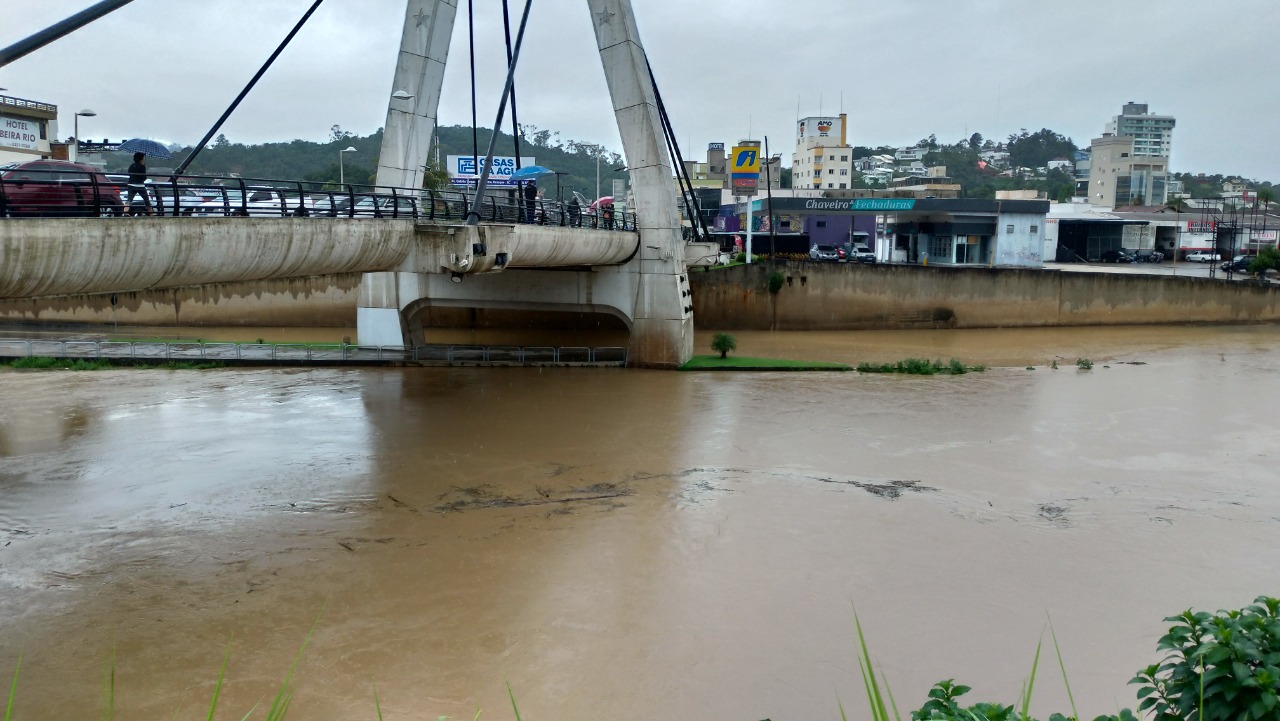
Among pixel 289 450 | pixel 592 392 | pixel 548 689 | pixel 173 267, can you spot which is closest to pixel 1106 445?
pixel 592 392

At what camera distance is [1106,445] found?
1886cm

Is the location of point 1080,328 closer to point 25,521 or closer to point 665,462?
point 665,462

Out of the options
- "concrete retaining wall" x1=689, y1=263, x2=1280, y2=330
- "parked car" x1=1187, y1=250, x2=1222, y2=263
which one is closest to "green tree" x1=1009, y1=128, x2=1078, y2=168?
"parked car" x1=1187, y1=250, x2=1222, y2=263

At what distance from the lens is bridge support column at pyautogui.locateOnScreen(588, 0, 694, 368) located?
27.7 meters

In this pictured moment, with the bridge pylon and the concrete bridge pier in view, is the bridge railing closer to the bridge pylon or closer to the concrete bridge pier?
the bridge pylon

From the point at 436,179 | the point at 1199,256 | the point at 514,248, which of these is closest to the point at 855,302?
the point at 514,248

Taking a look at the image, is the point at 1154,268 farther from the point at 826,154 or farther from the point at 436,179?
the point at 826,154

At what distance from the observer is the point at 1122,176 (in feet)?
275

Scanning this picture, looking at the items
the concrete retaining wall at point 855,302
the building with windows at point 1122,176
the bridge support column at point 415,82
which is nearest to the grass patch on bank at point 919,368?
Answer: the concrete retaining wall at point 855,302

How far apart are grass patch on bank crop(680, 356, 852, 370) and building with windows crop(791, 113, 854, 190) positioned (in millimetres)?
68162

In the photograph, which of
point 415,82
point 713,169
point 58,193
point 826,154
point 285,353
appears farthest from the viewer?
point 713,169

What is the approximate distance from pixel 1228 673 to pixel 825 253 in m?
50.0

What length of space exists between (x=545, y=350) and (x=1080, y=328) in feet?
82.3

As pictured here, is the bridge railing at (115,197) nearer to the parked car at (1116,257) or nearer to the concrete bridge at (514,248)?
the concrete bridge at (514,248)
